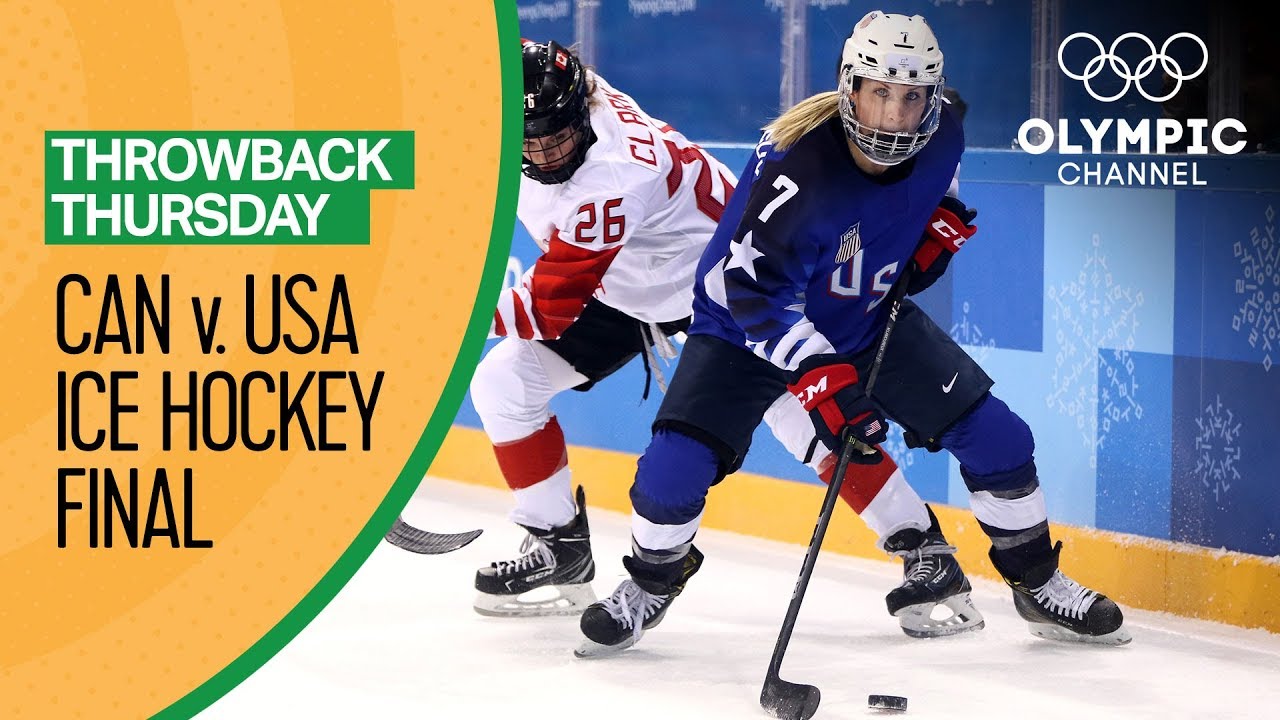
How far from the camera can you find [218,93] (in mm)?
3969

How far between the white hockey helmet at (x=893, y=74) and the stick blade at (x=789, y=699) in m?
0.91

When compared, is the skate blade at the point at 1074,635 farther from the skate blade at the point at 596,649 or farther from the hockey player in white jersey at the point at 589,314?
the skate blade at the point at 596,649

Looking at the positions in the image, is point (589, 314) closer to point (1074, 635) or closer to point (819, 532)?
point (819, 532)

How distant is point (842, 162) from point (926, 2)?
1202mm

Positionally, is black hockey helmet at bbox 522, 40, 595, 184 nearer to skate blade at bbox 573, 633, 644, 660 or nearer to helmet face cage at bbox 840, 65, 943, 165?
helmet face cage at bbox 840, 65, 943, 165

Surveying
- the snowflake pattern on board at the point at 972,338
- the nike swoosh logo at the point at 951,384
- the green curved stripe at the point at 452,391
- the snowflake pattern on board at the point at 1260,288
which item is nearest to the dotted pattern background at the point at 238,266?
the green curved stripe at the point at 452,391

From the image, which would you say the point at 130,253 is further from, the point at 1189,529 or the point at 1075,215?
the point at 1189,529

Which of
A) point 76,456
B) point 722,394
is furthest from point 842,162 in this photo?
point 76,456

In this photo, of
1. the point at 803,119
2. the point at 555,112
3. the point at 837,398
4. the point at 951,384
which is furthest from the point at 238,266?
the point at 951,384

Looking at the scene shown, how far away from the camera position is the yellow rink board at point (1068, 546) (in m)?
3.78

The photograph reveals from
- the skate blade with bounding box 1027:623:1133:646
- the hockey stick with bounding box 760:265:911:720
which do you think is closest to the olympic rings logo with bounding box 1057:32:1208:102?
the hockey stick with bounding box 760:265:911:720

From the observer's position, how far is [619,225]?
363 centimetres

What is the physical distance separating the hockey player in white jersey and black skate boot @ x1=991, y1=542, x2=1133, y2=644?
166 mm

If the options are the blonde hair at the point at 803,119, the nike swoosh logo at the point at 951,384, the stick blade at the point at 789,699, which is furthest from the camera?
the nike swoosh logo at the point at 951,384
